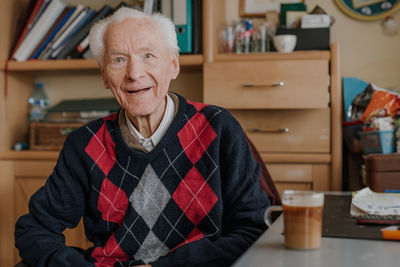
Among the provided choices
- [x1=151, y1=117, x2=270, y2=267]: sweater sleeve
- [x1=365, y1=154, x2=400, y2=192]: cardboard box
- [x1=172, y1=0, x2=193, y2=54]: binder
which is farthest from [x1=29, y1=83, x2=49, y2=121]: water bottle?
[x1=365, y1=154, x2=400, y2=192]: cardboard box

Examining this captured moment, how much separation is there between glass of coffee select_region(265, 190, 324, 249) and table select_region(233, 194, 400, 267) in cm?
2

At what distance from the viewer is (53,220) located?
4.27 feet

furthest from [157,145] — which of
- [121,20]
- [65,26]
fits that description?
[65,26]

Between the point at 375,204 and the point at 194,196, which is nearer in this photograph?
the point at 375,204

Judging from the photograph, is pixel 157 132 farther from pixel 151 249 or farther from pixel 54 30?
pixel 54 30

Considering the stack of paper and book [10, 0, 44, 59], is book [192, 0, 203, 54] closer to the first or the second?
book [10, 0, 44, 59]

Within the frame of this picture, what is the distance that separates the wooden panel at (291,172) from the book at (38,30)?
1.34 m

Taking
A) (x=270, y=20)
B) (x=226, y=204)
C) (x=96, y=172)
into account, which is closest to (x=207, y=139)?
(x=226, y=204)

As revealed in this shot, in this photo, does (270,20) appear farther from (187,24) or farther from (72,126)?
(72,126)

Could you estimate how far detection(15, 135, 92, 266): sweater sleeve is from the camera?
117 cm

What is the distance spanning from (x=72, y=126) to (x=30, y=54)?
0.44 metres

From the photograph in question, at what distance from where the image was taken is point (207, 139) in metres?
1.28

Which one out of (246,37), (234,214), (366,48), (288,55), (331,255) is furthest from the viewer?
(366,48)

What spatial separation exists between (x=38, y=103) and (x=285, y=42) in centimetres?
140
